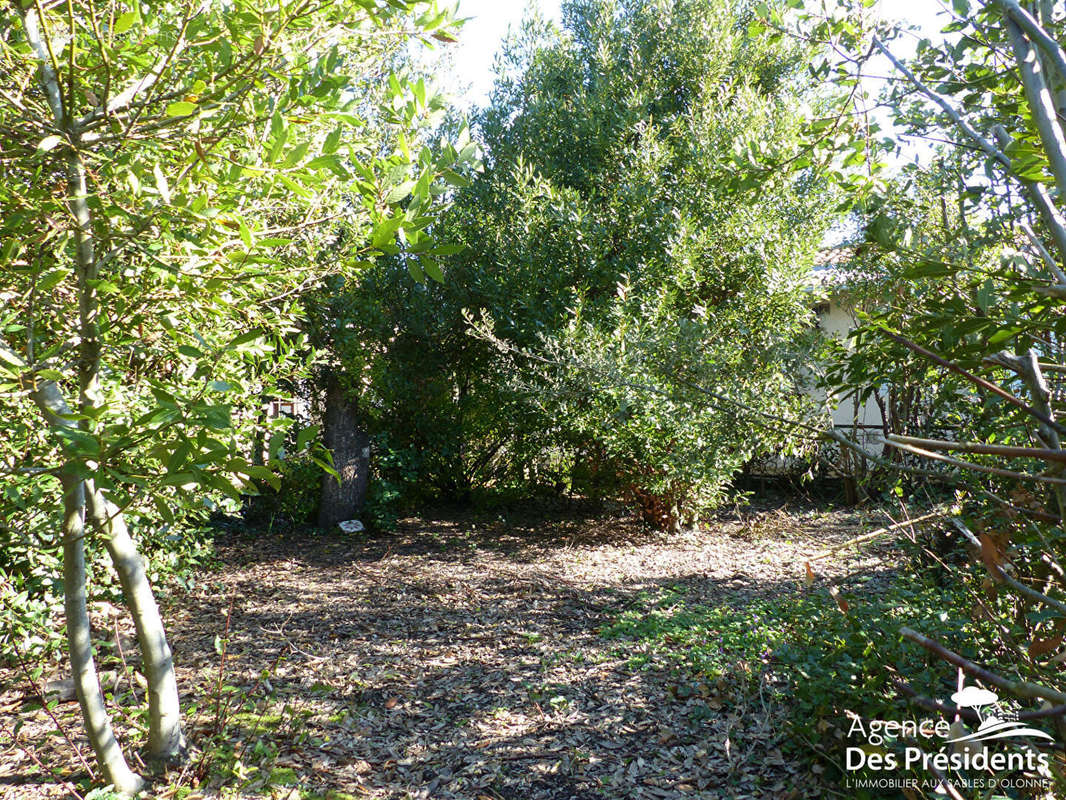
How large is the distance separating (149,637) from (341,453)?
522 cm

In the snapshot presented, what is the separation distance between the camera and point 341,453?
26.3 ft

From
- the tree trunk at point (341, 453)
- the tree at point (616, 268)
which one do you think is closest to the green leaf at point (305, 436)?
the tree at point (616, 268)

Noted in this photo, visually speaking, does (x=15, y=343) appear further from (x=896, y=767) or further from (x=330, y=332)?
(x=330, y=332)

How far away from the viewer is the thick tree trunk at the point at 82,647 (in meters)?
2.53

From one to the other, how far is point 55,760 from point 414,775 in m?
1.64

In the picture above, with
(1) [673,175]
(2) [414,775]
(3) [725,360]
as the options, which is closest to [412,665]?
(2) [414,775]

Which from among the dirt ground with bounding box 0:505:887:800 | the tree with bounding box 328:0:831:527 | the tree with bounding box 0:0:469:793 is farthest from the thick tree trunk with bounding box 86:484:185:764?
the tree with bounding box 328:0:831:527

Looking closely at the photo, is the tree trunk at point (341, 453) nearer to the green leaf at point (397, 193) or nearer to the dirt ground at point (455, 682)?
the dirt ground at point (455, 682)

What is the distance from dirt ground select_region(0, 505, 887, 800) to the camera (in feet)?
10.6

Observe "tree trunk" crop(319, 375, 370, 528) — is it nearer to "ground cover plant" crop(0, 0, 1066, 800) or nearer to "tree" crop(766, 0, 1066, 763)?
"ground cover plant" crop(0, 0, 1066, 800)

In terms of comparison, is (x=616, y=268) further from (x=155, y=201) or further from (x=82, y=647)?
(x=82, y=647)

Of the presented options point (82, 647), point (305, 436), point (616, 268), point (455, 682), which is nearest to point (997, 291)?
point (305, 436)

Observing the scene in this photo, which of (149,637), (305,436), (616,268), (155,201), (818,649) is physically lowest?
(818,649)

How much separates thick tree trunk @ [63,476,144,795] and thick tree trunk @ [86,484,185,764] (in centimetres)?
9
